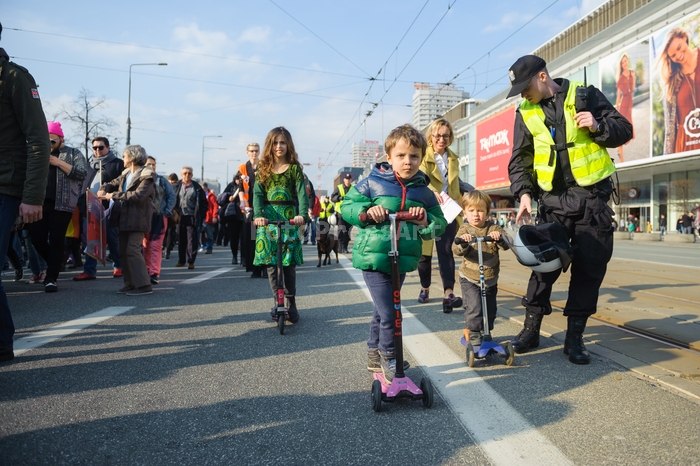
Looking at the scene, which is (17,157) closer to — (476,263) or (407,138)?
(407,138)

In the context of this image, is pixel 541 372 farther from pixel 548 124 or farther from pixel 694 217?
pixel 694 217

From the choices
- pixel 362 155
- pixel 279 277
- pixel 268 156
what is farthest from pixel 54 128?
pixel 362 155

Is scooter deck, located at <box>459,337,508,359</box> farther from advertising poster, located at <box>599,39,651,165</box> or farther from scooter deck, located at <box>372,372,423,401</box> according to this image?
advertising poster, located at <box>599,39,651,165</box>

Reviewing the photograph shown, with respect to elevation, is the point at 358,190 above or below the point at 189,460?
above

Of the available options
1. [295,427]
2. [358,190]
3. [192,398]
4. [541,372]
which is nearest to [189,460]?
[295,427]

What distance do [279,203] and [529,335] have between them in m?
2.65

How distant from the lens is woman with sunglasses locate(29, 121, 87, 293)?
683 cm

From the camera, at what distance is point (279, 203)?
5.39 m

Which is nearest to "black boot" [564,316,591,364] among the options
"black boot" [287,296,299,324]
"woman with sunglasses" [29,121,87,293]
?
"black boot" [287,296,299,324]

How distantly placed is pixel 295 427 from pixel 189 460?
523 mm

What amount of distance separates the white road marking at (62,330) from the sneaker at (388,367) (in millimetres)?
2562

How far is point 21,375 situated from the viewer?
3.29m

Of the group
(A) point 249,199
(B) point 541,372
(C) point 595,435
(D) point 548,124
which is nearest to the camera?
(C) point 595,435

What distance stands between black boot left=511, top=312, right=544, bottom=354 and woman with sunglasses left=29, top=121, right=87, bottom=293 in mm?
5529
